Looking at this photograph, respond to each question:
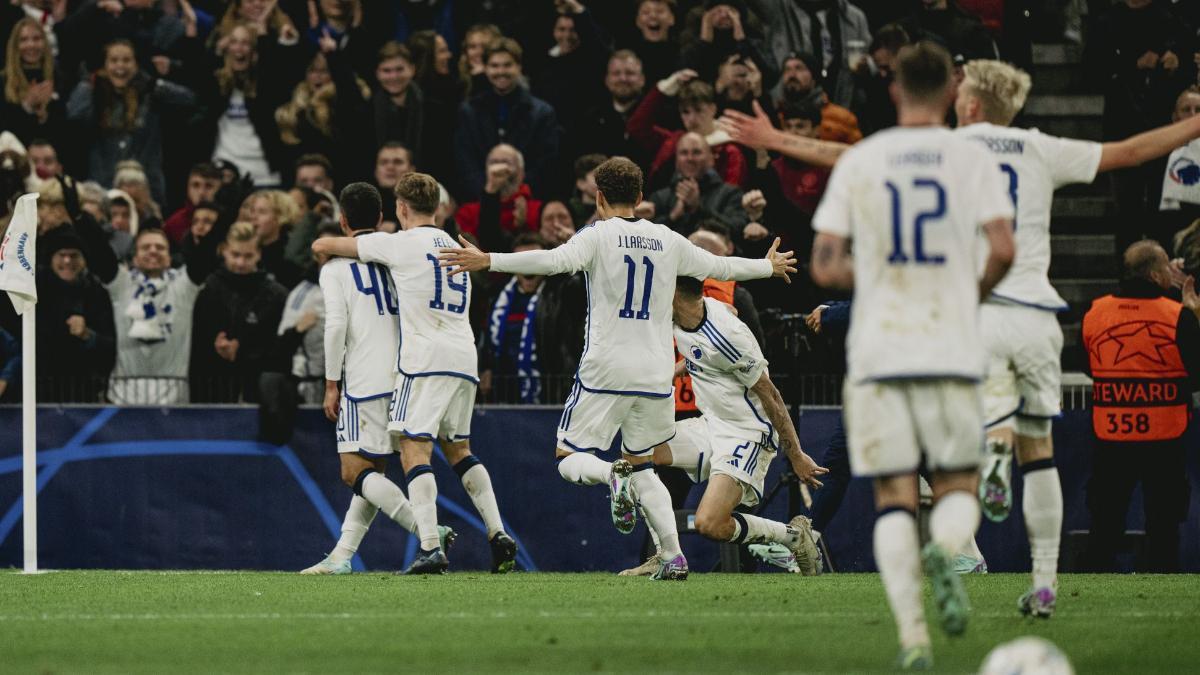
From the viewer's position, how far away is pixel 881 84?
58.4 feet

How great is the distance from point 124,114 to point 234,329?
3.87 metres

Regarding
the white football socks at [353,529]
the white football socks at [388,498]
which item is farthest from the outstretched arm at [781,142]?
the white football socks at [353,529]

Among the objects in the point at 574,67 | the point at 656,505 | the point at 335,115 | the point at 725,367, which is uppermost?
the point at 574,67

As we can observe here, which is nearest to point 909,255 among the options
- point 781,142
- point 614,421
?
point 781,142

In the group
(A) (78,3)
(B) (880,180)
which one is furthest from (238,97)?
(B) (880,180)

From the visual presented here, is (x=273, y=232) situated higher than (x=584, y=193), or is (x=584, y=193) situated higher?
(x=584, y=193)

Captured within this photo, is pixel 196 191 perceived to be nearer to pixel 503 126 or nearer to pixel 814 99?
pixel 503 126

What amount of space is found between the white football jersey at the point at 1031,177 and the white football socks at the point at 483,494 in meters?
4.94

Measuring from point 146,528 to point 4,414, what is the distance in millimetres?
1394

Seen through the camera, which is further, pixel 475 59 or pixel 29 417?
pixel 475 59

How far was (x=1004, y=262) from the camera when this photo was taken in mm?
7168

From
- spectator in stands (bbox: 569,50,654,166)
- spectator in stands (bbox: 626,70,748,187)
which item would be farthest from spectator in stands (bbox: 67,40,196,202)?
spectator in stands (bbox: 626,70,748,187)

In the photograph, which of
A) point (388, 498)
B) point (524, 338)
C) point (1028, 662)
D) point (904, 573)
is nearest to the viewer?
point (1028, 662)

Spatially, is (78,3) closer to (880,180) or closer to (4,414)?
(4,414)
